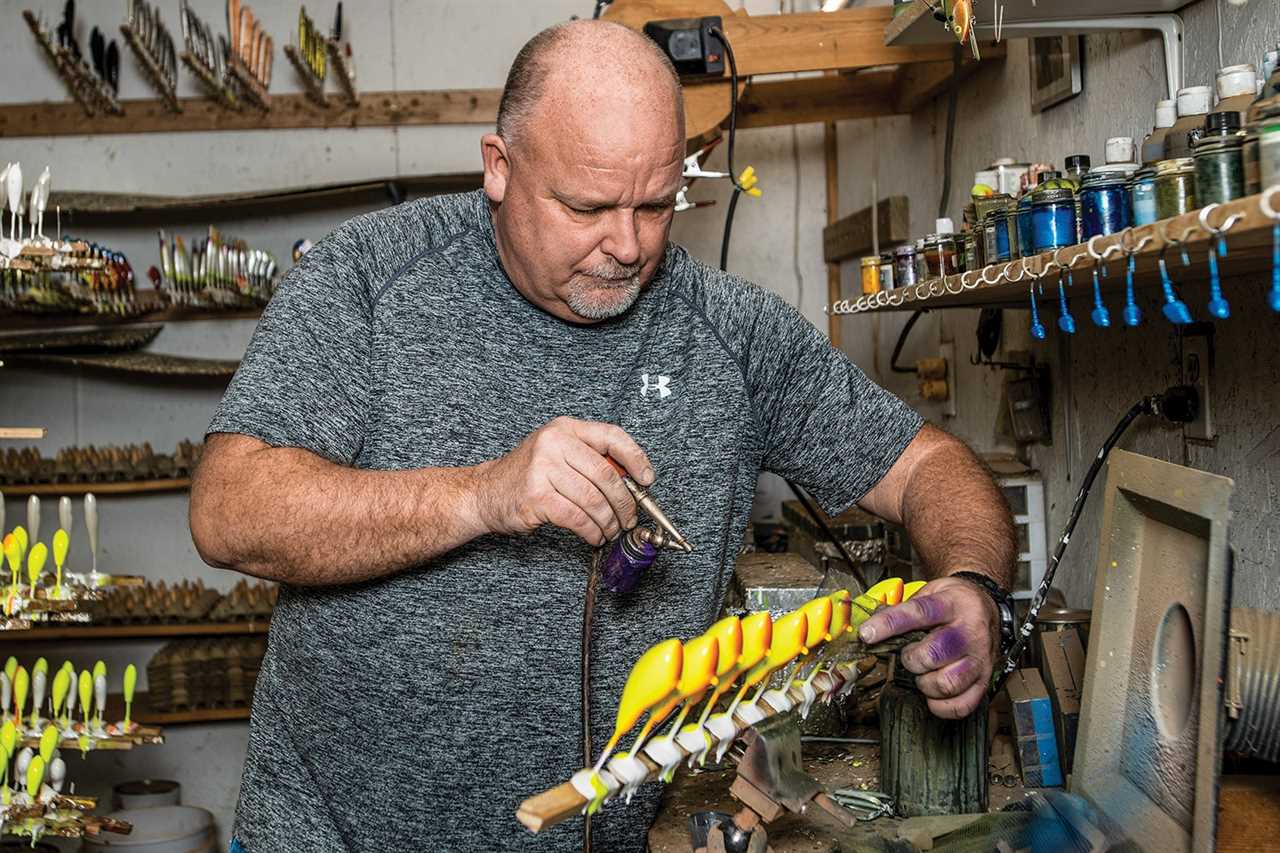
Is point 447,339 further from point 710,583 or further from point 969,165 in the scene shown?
point 969,165

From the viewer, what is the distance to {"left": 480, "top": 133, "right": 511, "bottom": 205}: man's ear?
64.3 inches

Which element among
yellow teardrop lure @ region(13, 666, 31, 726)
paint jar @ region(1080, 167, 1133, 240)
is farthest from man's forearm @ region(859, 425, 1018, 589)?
yellow teardrop lure @ region(13, 666, 31, 726)

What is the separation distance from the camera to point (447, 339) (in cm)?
163

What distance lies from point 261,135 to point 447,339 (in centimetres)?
366

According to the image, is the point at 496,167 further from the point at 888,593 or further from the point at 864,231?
the point at 864,231

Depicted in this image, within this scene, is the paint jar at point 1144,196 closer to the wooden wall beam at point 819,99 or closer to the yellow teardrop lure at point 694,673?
the yellow teardrop lure at point 694,673

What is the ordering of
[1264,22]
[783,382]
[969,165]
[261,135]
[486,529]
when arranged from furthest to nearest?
[261,135], [969,165], [783,382], [1264,22], [486,529]

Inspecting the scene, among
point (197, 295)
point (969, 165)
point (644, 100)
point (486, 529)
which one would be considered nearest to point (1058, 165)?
point (969, 165)

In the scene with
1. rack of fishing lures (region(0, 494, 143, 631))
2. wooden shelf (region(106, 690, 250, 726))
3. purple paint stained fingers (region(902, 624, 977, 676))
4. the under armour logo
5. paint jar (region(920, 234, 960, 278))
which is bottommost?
wooden shelf (region(106, 690, 250, 726))

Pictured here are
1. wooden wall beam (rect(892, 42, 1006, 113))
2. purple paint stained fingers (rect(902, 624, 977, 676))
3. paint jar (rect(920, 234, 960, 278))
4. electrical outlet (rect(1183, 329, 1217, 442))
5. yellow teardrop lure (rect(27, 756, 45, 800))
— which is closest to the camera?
purple paint stained fingers (rect(902, 624, 977, 676))

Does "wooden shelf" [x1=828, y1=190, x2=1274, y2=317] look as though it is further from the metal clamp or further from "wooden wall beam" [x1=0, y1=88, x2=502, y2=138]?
"wooden wall beam" [x1=0, y1=88, x2=502, y2=138]

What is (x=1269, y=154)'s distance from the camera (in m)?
0.91

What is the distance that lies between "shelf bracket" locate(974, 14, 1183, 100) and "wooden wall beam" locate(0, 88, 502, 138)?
329 cm

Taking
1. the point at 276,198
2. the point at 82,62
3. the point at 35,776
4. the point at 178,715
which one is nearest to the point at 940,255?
the point at 35,776
